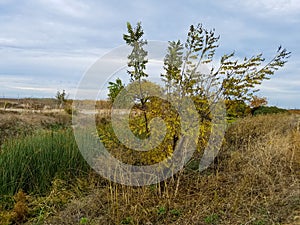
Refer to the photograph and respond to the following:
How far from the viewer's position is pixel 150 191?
3305 mm

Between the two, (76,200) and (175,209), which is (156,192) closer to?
(175,209)

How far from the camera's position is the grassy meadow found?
2812 millimetres

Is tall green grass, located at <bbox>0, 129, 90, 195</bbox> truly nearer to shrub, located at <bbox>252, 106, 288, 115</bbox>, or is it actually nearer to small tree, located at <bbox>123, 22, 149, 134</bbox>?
small tree, located at <bbox>123, 22, 149, 134</bbox>

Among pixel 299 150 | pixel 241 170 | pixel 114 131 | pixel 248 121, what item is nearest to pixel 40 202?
pixel 114 131

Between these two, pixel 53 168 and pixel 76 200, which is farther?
pixel 53 168

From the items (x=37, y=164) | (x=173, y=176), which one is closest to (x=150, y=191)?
(x=173, y=176)

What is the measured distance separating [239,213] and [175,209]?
62cm

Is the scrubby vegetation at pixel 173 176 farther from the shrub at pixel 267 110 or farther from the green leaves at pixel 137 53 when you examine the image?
the shrub at pixel 267 110

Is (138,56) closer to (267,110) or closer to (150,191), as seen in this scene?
(150,191)

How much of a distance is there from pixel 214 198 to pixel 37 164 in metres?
2.40

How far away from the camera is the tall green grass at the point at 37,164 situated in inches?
147

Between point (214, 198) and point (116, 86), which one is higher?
point (116, 86)

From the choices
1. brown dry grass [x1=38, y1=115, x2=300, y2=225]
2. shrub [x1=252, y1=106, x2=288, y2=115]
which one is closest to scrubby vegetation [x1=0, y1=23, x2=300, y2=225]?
brown dry grass [x1=38, y1=115, x2=300, y2=225]

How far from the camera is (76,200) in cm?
335
